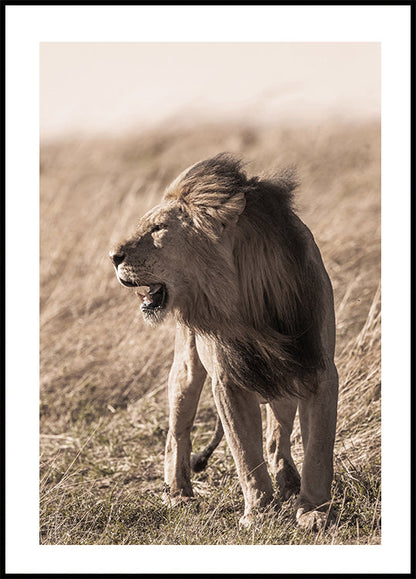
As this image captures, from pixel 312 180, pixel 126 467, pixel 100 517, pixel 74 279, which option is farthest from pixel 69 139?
pixel 100 517

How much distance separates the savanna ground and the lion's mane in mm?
422

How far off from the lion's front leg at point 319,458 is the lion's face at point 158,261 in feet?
2.44

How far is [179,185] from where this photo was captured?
374cm

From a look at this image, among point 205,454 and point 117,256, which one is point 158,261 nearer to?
point 117,256

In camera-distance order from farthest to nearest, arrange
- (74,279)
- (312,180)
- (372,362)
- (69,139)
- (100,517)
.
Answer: (69,139) → (312,180) → (74,279) → (372,362) → (100,517)

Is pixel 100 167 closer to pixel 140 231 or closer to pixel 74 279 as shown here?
pixel 74 279

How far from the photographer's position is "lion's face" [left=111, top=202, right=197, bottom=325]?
361 cm

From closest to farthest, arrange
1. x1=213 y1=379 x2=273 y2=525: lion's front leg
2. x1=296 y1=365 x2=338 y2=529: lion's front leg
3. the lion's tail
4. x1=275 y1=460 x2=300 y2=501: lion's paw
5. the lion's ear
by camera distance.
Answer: the lion's ear, x1=296 y1=365 x2=338 y2=529: lion's front leg, x1=213 y1=379 x2=273 y2=525: lion's front leg, x1=275 y1=460 x2=300 y2=501: lion's paw, the lion's tail

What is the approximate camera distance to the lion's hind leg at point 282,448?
4.39 metres

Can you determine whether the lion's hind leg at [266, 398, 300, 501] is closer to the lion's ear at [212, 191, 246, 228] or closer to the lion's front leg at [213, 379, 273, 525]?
the lion's front leg at [213, 379, 273, 525]

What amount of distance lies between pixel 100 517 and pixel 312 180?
6.47m

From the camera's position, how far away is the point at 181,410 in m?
4.53

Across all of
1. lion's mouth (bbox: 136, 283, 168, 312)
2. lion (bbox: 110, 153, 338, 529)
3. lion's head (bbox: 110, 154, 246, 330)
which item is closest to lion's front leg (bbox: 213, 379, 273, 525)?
lion (bbox: 110, 153, 338, 529)

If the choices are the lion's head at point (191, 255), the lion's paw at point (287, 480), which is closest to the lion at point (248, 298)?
the lion's head at point (191, 255)
